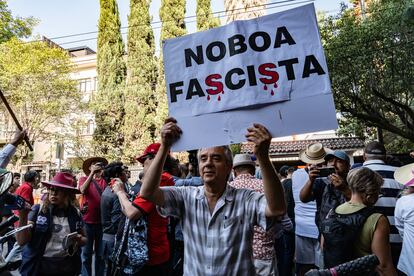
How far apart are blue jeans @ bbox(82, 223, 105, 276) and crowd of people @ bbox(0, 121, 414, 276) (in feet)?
4.05

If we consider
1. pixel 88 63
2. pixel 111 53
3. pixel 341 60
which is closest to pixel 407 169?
pixel 341 60

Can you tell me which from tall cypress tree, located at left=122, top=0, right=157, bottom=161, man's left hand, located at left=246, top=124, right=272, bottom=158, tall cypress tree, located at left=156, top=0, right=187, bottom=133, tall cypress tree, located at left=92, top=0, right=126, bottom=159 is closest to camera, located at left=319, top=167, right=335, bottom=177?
man's left hand, located at left=246, top=124, right=272, bottom=158

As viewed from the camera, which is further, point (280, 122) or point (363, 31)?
point (363, 31)

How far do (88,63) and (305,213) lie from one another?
113 feet

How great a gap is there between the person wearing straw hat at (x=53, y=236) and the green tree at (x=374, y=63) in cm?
1383

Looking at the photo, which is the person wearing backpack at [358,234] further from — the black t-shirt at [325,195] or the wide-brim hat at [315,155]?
the wide-brim hat at [315,155]

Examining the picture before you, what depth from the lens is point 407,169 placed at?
12.4ft

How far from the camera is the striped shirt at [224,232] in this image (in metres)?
2.19

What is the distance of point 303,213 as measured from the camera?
5457 millimetres

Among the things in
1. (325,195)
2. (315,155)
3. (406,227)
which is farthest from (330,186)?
(315,155)

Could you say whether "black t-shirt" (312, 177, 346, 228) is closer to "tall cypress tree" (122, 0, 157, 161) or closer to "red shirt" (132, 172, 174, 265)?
"red shirt" (132, 172, 174, 265)

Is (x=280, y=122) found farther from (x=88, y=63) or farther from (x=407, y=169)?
(x=88, y=63)

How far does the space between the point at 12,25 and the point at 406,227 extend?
29.0 meters

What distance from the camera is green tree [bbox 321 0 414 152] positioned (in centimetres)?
1509
